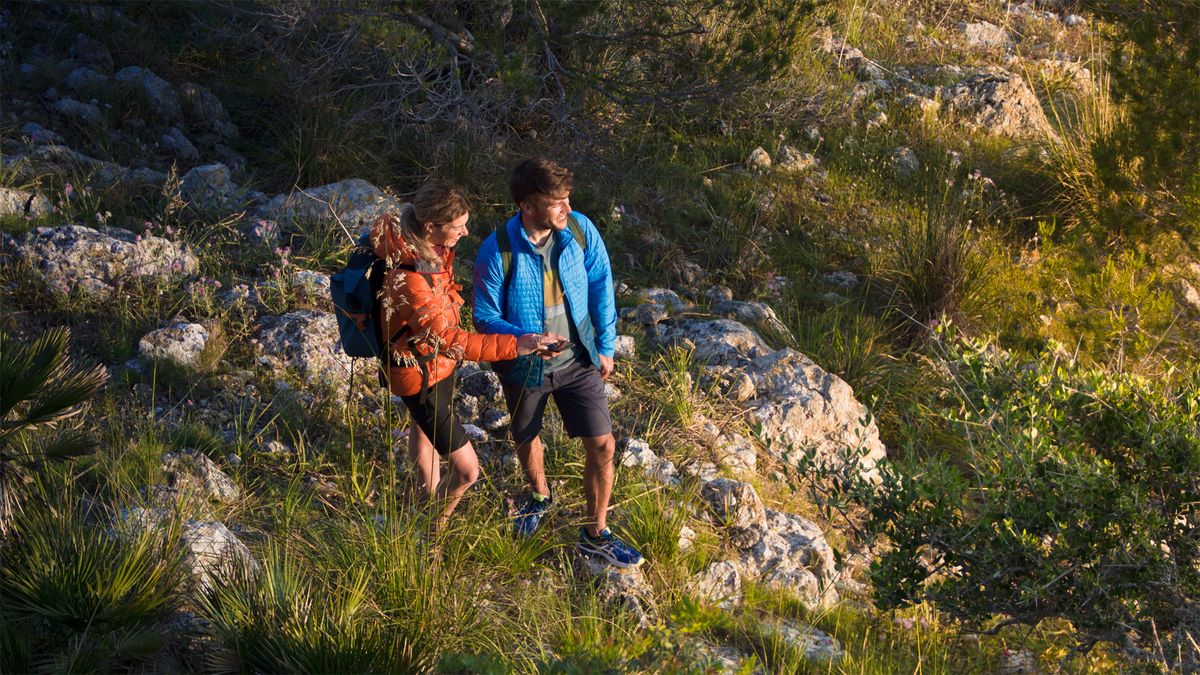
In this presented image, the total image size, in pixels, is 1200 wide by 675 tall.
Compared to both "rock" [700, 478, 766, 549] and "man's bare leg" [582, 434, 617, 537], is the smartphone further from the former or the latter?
"rock" [700, 478, 766, 549]

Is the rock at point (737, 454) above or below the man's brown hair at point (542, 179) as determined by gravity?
below

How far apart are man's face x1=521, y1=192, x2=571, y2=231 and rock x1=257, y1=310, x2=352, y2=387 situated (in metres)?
1.70

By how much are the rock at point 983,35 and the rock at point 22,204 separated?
358 inches

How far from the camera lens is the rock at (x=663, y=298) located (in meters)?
6.36

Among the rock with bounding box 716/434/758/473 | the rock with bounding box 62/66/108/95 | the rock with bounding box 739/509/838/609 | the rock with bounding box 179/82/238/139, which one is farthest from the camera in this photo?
the rock with bounding box 179/82/238/139

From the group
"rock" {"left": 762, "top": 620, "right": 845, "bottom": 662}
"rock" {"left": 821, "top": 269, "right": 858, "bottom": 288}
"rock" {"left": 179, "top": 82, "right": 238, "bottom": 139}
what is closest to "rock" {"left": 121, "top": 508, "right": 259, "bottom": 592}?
"rock" {"left": 762, "top": 620, "right": 845, "bottom": 662}

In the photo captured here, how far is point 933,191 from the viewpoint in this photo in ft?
27.1

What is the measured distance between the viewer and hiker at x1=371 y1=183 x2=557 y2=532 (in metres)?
3.22

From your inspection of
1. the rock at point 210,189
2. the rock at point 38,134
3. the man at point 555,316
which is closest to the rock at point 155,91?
the rock at point 38,134

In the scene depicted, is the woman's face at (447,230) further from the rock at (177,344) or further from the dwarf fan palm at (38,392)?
the rock at (177,344)

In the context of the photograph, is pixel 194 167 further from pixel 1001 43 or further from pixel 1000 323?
pixel 1001 43

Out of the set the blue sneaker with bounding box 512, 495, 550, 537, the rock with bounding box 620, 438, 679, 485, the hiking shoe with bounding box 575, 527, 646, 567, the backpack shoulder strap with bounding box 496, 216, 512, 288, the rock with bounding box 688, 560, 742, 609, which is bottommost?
the rock with bounding box 688, 560, 742, 609

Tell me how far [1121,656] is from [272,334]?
4.03m

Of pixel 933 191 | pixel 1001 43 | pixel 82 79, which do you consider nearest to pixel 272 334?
pixel 82 79
